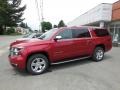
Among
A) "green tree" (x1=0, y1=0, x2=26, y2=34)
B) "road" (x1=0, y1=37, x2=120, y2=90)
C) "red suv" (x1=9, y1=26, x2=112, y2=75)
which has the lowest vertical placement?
"road" (x1=0, y1=37, x2=120, y2=90)

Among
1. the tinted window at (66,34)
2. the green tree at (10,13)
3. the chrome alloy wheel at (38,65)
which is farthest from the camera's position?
the green tree at (10,13)

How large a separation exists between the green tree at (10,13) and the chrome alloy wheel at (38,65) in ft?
190

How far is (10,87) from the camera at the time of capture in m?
6.03

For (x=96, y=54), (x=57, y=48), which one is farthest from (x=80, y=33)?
(x=57, y=48)

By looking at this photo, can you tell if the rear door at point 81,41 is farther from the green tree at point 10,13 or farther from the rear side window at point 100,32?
the green tree at point 10,13

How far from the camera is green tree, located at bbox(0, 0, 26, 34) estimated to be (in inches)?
2499

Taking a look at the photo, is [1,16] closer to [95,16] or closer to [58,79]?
[95,16]

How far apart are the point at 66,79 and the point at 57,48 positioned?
5.68 ft

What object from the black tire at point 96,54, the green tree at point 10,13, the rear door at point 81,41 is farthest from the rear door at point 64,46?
the green tree at point 10,13

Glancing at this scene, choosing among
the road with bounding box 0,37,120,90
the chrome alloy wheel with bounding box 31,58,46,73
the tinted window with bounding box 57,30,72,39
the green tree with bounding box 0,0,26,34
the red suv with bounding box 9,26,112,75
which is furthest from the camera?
the green tree with bounding box 0,0,26,34

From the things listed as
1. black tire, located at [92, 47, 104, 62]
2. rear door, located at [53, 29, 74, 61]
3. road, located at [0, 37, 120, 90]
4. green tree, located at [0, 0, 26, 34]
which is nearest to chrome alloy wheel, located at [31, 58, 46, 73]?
road, located at [0, 37, 120, 90]

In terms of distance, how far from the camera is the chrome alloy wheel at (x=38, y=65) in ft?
24.7

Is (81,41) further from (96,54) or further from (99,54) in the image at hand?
(99,54)

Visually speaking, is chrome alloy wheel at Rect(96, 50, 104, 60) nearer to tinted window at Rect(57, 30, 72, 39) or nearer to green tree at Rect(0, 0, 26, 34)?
tinted window at Rect(57, 30, 72, 39)
